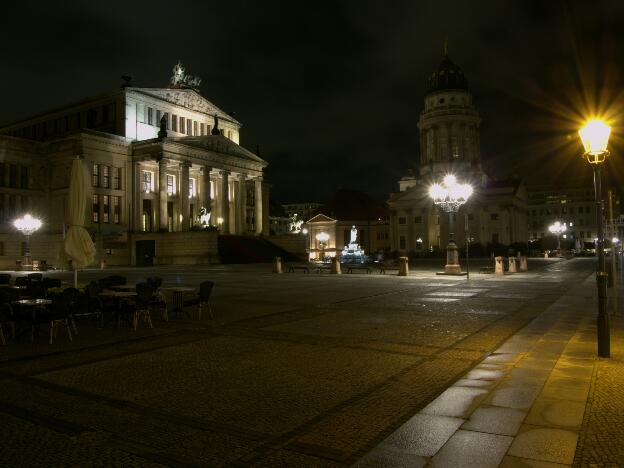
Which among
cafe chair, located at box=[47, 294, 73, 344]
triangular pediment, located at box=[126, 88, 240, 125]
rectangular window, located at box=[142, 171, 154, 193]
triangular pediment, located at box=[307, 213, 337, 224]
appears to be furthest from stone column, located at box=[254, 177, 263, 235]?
cafe chair, located at box=[47, 294, 73, 344]

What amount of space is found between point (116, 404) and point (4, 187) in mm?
63953

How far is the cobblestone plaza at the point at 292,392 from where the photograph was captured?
5.04 m

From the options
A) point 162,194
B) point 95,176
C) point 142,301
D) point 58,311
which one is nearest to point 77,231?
point 142,301

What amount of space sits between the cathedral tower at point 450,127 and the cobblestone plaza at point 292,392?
95551 millimetres

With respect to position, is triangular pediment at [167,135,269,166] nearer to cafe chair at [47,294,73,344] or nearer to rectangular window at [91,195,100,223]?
rectangular window at [91,195,100,223]

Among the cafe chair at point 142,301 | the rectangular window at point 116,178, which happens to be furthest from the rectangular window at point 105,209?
the cafe chair at point 142,301

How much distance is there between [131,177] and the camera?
215 feet

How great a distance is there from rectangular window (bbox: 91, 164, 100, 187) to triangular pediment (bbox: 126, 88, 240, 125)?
11.8m

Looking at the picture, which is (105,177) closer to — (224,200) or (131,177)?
(131,177)

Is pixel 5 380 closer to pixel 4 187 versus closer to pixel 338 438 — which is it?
pixel 338 438

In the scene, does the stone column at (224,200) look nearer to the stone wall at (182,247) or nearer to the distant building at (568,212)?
the stone wall at (182,247)

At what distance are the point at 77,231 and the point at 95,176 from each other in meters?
49.9

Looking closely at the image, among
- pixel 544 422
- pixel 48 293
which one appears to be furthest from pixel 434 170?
pixel 544 422

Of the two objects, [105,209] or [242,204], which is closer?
[105,209]
